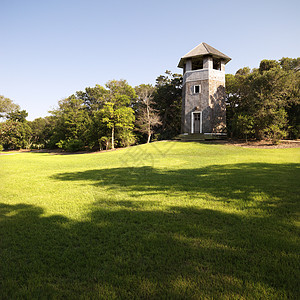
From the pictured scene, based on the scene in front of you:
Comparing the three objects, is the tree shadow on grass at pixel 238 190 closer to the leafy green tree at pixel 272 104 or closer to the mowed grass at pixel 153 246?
the mowed grass at pixel 153 246

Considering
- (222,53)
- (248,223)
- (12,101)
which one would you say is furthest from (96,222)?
(12,101)

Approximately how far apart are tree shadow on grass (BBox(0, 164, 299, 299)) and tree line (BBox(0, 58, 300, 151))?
17022mm

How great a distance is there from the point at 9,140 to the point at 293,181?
46484 mm

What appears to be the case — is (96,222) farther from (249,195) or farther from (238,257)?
(249,195)

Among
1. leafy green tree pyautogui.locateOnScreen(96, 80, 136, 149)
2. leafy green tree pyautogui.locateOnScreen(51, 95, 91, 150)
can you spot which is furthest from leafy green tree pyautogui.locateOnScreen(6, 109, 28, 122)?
leafy green tree pyautogui.locateOnScreen(96, 80, 136, 149)

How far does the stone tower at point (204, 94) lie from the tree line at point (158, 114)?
2.16 meters

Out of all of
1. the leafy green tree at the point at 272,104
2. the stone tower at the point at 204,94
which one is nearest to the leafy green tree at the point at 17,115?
the stone tower at the point at 204,94

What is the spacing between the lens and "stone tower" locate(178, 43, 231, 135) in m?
22.4

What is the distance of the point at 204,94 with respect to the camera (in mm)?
22469

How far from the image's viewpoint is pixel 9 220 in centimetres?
326

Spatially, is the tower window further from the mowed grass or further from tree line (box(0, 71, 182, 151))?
the mowed grass

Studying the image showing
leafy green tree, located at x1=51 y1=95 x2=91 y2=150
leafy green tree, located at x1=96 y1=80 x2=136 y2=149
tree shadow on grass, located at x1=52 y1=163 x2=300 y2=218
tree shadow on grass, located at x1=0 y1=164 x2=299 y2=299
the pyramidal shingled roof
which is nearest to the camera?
tree shadow on grass, located at x1=0 y1=164 x2=299 y2=299

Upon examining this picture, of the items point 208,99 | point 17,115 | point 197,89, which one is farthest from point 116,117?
point 17,115

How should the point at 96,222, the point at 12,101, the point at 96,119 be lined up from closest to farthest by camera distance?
the point at 96,222 < the point at 96,119 < the point at 12,101
